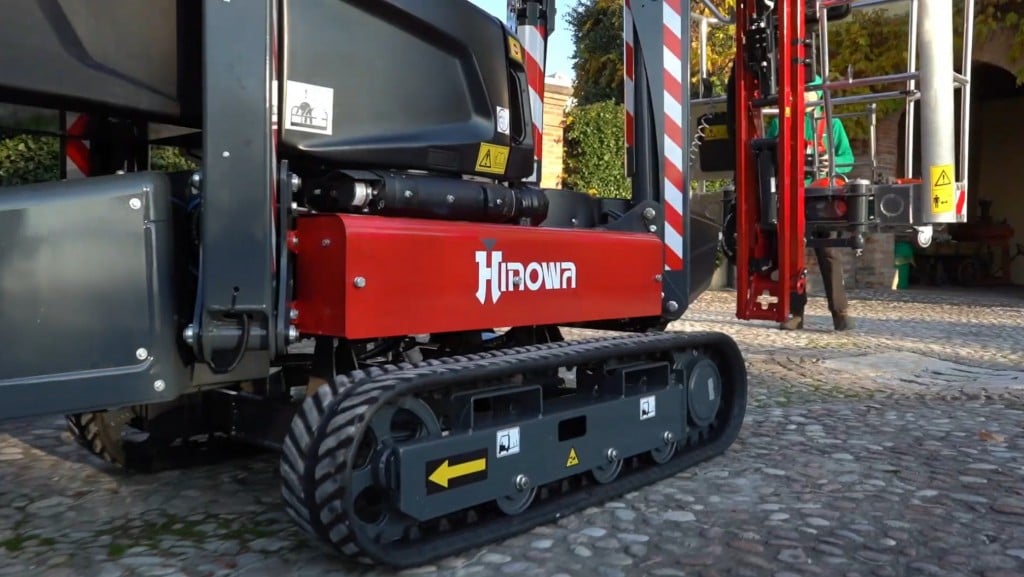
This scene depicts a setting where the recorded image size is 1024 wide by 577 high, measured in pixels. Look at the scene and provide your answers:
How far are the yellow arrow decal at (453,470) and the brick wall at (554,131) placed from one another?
1087cm

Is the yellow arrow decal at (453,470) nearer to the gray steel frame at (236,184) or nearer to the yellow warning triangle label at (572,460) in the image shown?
the yellow warning triangle label at (572,460)

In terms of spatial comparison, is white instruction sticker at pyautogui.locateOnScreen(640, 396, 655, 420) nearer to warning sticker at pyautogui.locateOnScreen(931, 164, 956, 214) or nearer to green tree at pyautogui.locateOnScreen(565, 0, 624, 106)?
warning sticker at pyautogui.locateOnScreen(931, 164, 956, 214)

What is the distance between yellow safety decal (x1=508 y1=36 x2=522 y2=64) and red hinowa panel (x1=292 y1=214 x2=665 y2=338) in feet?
2.24

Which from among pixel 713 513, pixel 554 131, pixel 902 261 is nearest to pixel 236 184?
pixel 713 513

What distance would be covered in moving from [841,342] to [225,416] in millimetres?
6176

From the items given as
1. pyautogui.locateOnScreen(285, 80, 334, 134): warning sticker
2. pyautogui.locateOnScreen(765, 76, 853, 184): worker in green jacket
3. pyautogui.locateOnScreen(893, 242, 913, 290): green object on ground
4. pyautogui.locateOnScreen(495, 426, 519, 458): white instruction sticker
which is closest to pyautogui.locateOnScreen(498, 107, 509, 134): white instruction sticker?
pyautogui.locateOnScreen(285, 80, 334, 134): warning sticker

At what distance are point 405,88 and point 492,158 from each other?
0.47m

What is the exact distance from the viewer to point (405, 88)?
3154mm

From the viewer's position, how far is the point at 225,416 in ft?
11.8

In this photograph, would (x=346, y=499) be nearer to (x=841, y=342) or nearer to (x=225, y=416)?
(x=225, y=416)

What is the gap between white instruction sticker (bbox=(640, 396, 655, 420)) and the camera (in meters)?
3.68

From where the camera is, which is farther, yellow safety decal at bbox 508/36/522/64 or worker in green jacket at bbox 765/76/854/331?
worker in green jacket at bbox 765/76/854/331

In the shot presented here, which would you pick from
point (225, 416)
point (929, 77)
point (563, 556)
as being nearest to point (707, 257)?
point (929, 77)

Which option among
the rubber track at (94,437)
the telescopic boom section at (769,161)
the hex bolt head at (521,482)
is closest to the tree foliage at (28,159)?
A: the rubber track at (94,437)
